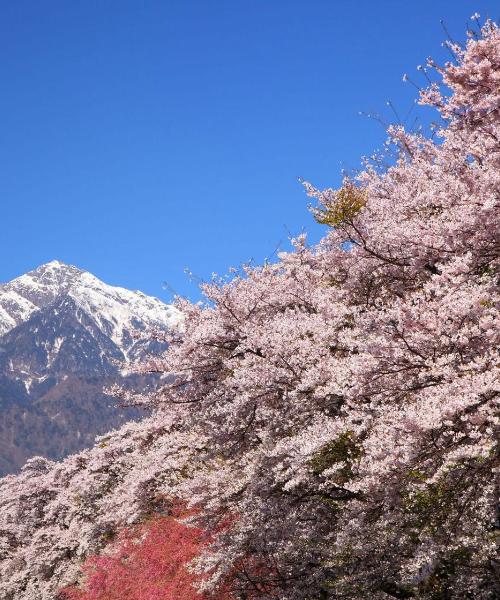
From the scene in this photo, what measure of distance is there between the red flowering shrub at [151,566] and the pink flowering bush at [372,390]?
202 cm

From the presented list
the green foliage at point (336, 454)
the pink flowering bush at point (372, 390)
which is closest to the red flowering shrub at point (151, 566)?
the pink flowering bush at point (372, 390)

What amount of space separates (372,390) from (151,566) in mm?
15166

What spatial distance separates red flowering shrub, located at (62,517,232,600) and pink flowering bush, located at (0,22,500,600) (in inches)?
79.7

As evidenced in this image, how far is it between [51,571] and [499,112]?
35.2m

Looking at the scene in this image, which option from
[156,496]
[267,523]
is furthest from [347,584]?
[156,496]

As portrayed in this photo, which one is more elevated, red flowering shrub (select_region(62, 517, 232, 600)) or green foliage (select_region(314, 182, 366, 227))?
green foliage (select_region(314, 182, 366, 227))

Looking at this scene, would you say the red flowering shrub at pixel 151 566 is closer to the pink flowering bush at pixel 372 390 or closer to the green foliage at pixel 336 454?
the pink flowering bush at pixel 372 390

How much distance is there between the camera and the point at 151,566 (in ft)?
68.4

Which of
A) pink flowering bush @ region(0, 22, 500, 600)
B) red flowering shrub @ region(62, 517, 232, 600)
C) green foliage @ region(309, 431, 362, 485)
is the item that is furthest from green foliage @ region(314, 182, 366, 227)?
red flowering shrub @ region(62, 517, 232, 600)

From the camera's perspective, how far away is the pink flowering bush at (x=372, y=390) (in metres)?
8.46

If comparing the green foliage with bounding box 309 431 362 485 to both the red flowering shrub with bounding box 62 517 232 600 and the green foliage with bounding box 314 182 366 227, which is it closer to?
the green foliage with bounding box 314 182 366 227

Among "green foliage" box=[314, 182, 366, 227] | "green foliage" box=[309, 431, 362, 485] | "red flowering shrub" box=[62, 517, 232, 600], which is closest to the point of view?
"green foliage" box=[309, 431, 362, 485]

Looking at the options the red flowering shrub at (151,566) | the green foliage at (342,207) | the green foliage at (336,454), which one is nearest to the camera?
the green foliage at (336,454)

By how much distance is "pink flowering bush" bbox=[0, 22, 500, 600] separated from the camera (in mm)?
8461
